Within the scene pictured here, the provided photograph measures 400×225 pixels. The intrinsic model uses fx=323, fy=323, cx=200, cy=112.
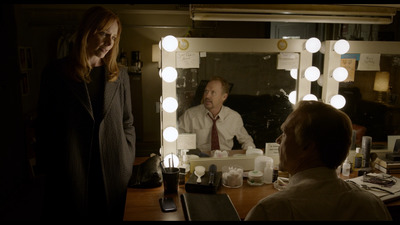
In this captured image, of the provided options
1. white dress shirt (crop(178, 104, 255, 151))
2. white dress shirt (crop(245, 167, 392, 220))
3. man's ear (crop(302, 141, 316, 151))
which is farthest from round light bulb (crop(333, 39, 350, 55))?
white dress shirt (crop(245, 167, 392, 220))

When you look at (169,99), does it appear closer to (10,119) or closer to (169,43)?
(169,43)

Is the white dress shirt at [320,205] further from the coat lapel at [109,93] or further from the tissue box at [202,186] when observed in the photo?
the coat lapel at [109,93]

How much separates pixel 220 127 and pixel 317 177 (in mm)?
1022

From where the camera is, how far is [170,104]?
6.33 ft

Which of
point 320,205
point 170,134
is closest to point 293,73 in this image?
point 170,134

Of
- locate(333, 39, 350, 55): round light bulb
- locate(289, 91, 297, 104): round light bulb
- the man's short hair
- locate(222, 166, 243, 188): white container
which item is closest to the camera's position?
the man's short hair

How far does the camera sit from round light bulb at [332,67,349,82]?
2.03 metres

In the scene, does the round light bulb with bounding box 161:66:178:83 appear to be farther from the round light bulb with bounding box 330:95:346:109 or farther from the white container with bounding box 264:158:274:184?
the round light bulb with bounding box 330:95:346:109

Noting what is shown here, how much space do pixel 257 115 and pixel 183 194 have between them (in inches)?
30.4

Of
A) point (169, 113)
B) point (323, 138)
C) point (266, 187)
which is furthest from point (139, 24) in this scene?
point (323, 138)

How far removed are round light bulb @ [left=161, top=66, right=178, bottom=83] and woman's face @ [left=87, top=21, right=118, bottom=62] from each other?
0.36 m

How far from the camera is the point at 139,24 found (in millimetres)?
5332

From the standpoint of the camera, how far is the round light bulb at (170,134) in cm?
196

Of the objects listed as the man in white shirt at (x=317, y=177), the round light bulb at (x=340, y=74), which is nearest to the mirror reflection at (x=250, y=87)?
the round light bulb at (x=340, y=74)
